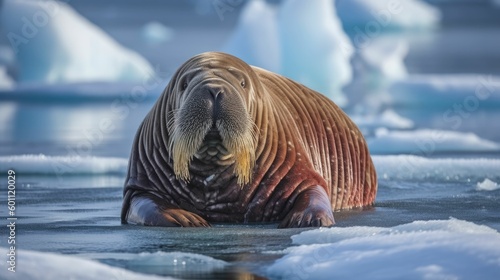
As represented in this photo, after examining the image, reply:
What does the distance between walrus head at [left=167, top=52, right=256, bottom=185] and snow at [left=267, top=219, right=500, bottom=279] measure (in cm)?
105

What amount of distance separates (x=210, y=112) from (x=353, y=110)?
10082 mm

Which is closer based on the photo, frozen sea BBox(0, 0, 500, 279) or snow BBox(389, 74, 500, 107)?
frozen sea BBox(0, 0, 500, 279)

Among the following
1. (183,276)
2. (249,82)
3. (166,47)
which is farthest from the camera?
(166,47)

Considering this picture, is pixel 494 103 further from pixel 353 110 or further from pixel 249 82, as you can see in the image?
pixel 249 82

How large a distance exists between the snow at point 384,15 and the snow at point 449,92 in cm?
112

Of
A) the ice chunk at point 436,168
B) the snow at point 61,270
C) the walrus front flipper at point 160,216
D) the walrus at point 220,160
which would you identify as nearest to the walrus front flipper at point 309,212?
the walrus at point 220,160

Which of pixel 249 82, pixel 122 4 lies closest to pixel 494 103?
pixel 122 4

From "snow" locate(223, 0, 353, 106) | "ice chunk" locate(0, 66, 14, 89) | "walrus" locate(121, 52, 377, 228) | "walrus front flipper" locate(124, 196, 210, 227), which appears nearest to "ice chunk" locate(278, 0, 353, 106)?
"snow" locate(223, 0, 353, 106)

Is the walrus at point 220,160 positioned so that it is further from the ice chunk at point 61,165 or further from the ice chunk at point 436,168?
the ice chunk at point 61,165

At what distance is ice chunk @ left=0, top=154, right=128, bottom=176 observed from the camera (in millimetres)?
10453

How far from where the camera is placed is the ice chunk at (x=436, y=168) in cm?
965

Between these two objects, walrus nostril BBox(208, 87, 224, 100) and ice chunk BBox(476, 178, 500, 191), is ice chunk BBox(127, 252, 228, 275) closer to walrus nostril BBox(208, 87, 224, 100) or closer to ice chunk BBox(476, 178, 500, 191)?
walrus nostril BBox(208, 87, 224, 100)

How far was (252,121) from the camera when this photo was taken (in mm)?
6855

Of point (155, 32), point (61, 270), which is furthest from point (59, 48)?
point (61, 270)
